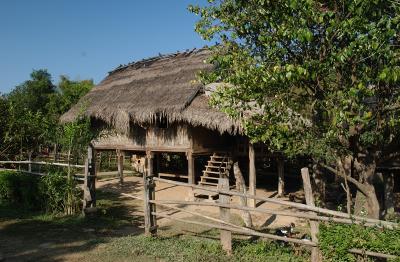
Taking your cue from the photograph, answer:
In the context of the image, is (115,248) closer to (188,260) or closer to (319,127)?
(188,260)

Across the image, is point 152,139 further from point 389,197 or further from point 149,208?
point 389,197

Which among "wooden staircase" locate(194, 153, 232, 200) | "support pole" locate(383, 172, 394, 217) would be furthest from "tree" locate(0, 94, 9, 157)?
"support pole" locate(383, 172, 394, 217)

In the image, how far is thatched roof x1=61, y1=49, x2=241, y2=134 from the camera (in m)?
12.7

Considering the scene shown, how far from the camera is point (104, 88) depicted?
18500 mm

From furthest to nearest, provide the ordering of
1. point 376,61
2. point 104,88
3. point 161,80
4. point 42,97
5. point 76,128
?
point 42,97 → point 104,88 → point 161,80 → point 76,128 → point 376,61

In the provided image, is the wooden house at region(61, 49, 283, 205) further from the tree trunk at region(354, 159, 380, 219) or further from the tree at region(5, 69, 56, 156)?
the tree trunk at region(354, 159, 380, 219)

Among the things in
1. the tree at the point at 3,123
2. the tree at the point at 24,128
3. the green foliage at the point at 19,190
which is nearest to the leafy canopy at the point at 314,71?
the green foliage at the point at 19,190

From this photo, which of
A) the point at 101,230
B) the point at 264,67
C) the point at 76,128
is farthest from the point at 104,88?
the point at 264,67

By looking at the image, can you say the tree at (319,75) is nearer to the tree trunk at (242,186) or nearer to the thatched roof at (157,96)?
the tree trunk at (242,186)

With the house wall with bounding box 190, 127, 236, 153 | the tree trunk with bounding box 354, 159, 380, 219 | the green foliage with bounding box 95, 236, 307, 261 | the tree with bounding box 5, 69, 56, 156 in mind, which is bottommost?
the green foliage with bounding box 95, 236, 307, 261

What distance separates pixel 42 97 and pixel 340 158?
1407 inches

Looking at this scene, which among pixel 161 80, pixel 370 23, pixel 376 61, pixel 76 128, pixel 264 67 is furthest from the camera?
pixel 161 80

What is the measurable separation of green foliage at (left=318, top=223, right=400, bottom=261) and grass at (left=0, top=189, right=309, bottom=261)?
2.58 feet

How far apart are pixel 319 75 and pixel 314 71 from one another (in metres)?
0.34
